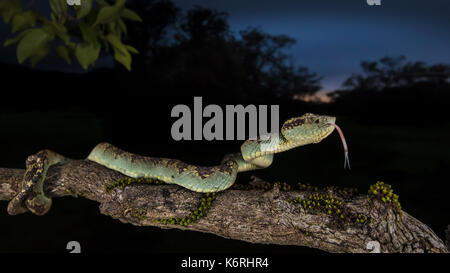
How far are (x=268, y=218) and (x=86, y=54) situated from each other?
1.61 metres

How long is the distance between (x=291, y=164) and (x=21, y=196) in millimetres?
2844

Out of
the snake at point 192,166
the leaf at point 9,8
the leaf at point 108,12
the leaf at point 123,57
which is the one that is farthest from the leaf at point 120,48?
the snake at point 192,166

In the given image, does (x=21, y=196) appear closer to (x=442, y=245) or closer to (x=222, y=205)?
(x=222, y=205)

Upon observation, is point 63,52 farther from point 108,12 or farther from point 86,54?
point 108,12

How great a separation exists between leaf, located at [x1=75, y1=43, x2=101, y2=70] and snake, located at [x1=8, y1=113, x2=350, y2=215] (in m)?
1.25

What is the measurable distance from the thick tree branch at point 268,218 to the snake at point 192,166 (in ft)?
0.34

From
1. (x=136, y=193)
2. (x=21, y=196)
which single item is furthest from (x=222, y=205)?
(x=21, y=196)

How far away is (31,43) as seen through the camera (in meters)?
1.30

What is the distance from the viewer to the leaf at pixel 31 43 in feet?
4.20

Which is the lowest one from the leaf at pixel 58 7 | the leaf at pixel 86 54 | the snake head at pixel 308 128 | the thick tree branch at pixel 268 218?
the thick tree branch at pixel 268 218

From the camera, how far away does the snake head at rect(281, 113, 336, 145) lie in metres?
2.35

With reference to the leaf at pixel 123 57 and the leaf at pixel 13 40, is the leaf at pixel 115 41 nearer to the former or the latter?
the leaf at pixel 123 57

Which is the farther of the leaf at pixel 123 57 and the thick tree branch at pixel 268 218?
the thick tree branch at pixel 268 218

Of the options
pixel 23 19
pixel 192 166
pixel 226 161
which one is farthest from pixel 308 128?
pixel 23 19
